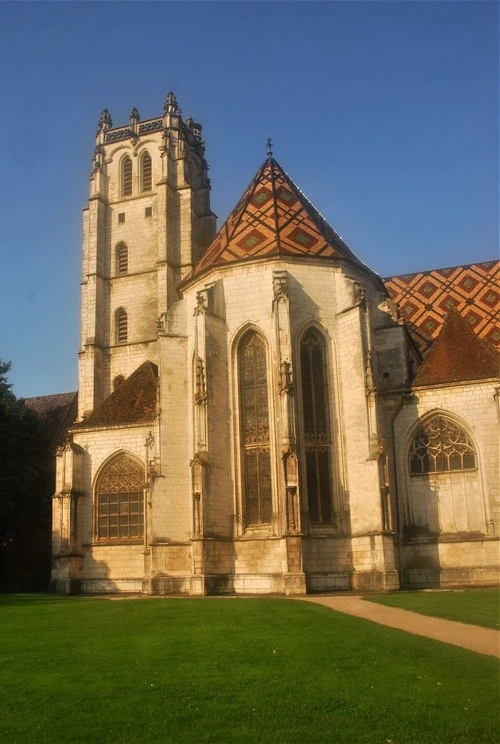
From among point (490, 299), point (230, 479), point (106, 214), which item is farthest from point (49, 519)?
point (490, 299)

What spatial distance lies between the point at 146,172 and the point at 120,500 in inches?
762

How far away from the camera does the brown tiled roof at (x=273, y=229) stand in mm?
27266

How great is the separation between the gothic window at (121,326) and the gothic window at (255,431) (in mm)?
12805

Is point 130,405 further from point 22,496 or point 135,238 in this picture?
point 135,238

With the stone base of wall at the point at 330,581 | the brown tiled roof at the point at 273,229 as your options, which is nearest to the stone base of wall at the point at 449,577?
the stone base of wall at the point at 330,581

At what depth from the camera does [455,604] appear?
659 inches

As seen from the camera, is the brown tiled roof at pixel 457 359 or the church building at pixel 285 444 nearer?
the church building at pixel 285 444

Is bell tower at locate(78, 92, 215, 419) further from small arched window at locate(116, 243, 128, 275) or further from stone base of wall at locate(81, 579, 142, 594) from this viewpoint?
stone base of wall at locate(81, 579, 142, 594)

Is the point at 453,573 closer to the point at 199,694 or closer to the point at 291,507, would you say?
the point at 291,507

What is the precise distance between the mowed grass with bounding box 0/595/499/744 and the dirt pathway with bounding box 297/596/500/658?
475 mm

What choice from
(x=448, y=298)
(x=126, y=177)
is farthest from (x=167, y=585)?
(x=126, y=177)

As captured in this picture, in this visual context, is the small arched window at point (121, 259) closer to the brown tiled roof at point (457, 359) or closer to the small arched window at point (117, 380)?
the small arched window at point (117, 380)

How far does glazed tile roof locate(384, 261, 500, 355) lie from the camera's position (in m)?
33.2

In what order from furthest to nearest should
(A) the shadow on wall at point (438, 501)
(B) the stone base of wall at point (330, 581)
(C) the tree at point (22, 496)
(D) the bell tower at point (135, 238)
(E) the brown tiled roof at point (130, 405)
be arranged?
(D) the bell tower at point (135, 238)
(C) the tree at point (22, 496)
(E) the brown tiled roof at point (130, 405)
(A) the shadow on wall at point (438, 501)
(B) the stone base of wall at point (330, 581)
